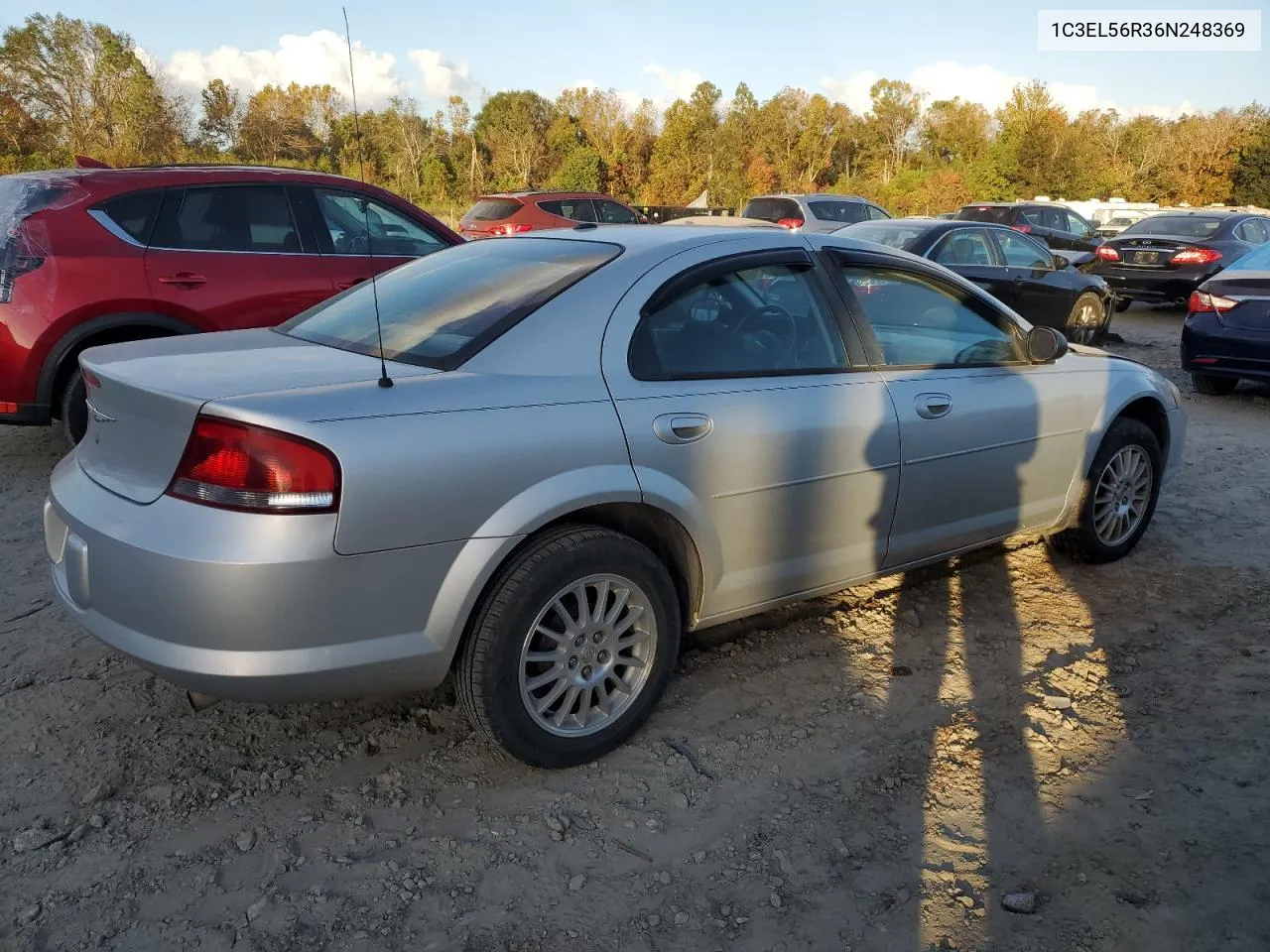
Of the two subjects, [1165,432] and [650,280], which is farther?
[1165,432]

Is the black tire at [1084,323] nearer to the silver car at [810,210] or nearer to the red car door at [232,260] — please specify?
the silver car at [810,210]

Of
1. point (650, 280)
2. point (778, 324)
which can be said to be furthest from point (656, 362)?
point (778, 324)

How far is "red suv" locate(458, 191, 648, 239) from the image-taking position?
15617 millimetres

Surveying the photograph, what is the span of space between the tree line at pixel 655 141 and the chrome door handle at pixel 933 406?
80.9 ft

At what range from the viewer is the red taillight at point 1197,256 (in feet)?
43.3

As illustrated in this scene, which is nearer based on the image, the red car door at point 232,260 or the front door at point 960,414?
the front door at point 960,414

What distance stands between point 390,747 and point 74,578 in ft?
3.39

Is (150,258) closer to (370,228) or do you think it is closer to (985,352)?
(370,228)

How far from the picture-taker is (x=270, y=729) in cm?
318

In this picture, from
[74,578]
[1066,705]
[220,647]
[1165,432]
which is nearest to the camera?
[220,647]

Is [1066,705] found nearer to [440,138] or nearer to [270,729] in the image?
[270,729]

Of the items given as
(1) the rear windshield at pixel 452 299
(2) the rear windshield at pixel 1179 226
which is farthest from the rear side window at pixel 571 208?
(1) the rear windshield at pixel 452 299

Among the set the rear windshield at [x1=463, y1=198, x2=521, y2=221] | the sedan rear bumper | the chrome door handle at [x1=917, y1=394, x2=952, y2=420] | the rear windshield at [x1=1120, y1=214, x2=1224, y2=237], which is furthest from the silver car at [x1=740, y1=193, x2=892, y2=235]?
the sedan rear bumper

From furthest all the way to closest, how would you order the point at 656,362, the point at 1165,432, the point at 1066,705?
the point at 1165,432
the point at 1066,705
the point at 656,362
